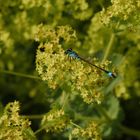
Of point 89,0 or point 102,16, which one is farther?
point 89,0

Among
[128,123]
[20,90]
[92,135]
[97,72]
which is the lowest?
[92,135]

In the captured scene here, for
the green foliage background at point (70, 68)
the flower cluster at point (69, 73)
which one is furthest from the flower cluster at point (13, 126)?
the flower cluster at point (69, 73)

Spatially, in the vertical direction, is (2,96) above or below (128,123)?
above

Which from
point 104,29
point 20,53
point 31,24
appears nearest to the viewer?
point 104,29

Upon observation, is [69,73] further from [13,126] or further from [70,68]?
[13,126]

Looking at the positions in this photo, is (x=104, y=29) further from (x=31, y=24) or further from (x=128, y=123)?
(x=128, y=123)

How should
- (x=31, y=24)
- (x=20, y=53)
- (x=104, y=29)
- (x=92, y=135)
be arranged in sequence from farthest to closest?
(x=20, y=53), (x=31, y=24), (x=104, y=29), (x=92, y=135)

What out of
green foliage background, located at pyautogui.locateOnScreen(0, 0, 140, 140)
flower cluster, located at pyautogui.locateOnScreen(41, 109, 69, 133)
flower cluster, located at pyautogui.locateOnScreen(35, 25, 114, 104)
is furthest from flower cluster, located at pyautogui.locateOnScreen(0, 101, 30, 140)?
flower cluster, located at pyautogui.locateOnScreen(35, 25, 114, 104)

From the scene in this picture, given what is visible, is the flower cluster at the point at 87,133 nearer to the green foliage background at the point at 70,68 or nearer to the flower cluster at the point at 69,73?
the green foliage background at the point at 70,68

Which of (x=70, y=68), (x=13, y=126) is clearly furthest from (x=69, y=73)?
(x=13, y=126)

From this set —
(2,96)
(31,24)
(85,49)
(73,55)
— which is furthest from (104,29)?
(2,96)
